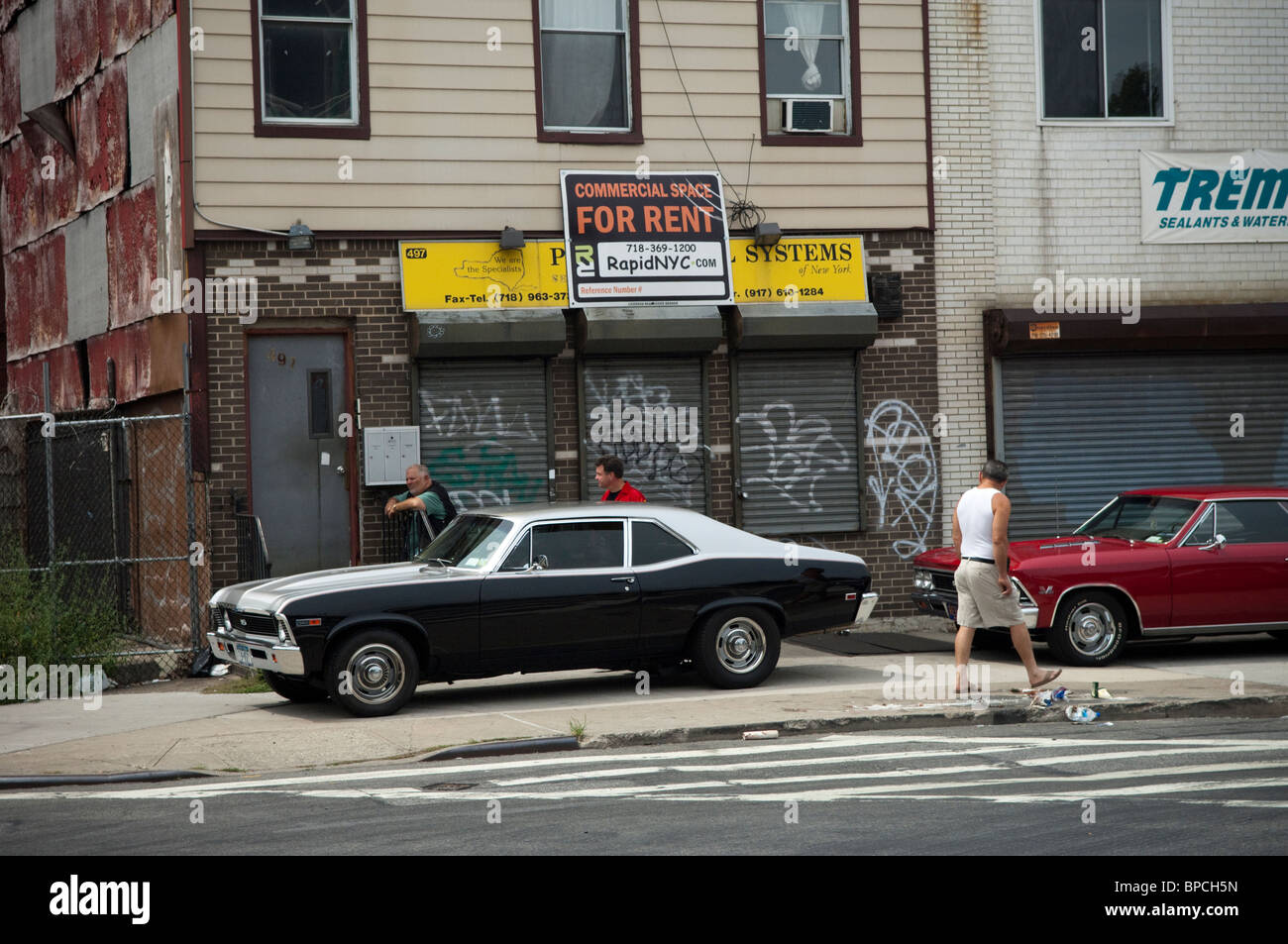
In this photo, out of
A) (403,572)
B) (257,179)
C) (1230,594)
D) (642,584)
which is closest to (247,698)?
(403,572)

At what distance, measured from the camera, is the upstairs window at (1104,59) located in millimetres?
16969

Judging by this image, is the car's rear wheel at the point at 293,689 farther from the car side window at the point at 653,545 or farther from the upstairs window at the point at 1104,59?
the upstairs window at the point at 1104,59

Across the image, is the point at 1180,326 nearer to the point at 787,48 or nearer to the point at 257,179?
the point at 787,48

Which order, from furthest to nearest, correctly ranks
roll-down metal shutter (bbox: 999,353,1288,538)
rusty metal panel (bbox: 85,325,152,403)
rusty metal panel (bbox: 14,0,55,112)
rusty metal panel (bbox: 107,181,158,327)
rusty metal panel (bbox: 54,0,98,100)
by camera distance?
rusty metal panel (bbox: 14,0,55,112) < rusty metal panel (bbox: 54,0,98,100) < roll-down metal shutter (bbox: 999,353,1288,538) < rusty metal panel (bbox: 85,325,152,403) < rusty metal panel (bbox: 107,181,158,327)

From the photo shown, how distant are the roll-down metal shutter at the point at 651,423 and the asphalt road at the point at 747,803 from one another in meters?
5.97

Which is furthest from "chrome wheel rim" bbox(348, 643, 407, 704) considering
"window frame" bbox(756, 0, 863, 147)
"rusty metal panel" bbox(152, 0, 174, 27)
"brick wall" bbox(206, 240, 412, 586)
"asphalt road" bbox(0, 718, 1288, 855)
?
"window frame" bbox(756, 0, 863, 147)

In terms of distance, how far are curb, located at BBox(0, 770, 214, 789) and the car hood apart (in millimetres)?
1623

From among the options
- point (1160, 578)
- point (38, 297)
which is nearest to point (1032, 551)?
point (1160, 578)

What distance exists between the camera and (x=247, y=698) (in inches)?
476

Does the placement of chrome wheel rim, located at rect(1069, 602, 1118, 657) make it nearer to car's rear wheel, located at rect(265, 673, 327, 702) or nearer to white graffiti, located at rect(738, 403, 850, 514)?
white graffiti, located at rect(738, 403, 850, 514)

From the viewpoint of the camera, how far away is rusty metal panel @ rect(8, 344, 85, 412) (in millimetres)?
17797

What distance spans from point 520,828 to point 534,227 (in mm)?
9053

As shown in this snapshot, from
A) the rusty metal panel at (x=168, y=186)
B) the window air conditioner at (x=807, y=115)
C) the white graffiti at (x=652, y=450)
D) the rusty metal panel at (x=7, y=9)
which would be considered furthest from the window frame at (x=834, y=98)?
the rusty metal panel at (x=7, y=9)

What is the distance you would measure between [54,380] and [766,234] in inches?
361
